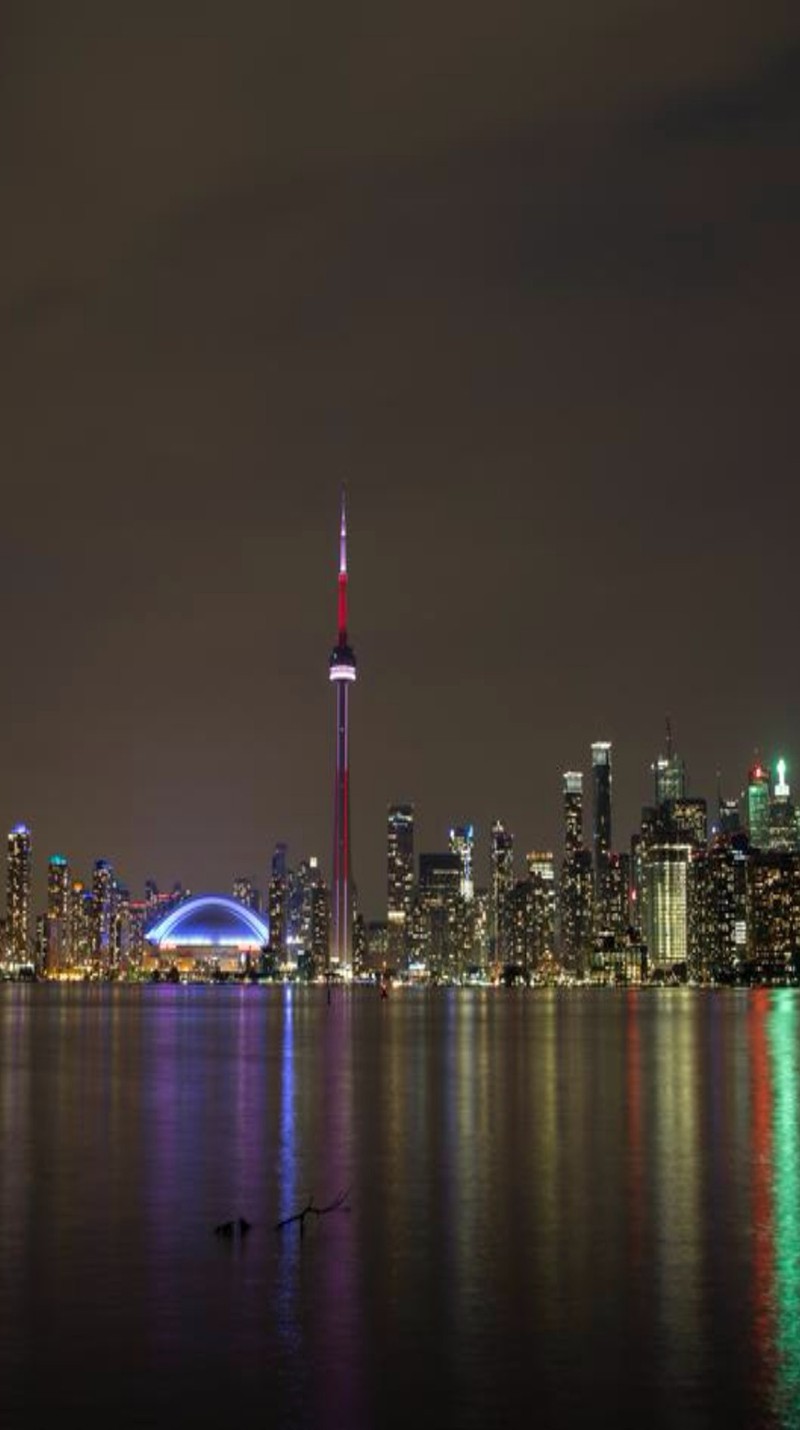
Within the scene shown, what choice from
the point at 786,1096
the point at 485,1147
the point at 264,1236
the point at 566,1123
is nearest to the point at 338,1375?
the point at 264,1236

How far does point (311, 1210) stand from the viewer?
35.8m

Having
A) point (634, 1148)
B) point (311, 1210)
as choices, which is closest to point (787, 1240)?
point (311, 1210)

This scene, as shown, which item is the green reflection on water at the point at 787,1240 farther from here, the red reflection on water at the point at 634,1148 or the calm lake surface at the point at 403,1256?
the red reflection on water at the point at 634,1148

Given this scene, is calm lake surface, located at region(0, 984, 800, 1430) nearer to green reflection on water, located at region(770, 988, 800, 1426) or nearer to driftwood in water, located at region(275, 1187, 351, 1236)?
green reflection on water, located at region(770, 988, 800, 1426)

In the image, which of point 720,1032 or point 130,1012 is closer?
point 720,1032

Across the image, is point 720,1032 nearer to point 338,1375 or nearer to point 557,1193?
point 557,1193

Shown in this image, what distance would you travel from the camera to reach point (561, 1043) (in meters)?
108

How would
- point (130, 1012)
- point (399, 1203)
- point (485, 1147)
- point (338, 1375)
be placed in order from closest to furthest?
point (338, 1375), point (399, 1203), point (485, 1147), point (130, 1012)

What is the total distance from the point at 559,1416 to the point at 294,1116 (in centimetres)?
3720

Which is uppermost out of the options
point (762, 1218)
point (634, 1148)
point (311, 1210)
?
point (311, 1210)

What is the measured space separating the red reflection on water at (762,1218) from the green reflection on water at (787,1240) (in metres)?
0.14

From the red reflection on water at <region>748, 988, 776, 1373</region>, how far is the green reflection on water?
139 mm

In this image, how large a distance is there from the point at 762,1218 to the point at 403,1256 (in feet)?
26.3

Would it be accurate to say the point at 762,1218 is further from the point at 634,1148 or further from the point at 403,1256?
the point at 634,1148
